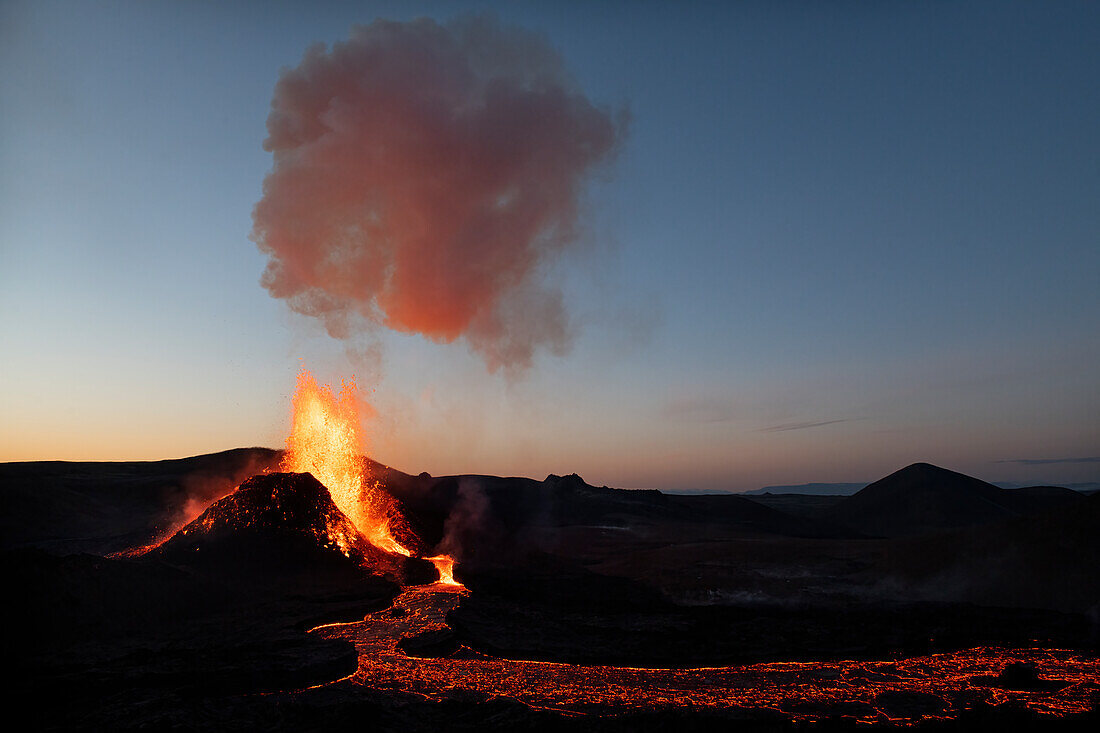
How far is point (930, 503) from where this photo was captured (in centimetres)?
8381

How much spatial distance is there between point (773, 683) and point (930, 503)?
8165 cm

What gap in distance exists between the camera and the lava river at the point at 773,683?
1403cm

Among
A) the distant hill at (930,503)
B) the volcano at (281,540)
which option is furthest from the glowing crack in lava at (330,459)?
the distant hill at (930,503)

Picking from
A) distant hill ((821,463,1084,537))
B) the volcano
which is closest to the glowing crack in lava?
the volcano

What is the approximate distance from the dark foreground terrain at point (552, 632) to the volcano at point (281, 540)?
4.6 inches

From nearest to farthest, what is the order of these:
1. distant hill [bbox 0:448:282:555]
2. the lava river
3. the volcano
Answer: the lava river
the volcano
distant hill [bbox 0:448:282:555]

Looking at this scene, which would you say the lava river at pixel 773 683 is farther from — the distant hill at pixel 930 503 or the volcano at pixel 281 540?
the distant hill at pixel 930 503

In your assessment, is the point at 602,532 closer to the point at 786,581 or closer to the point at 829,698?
the point at 786,581

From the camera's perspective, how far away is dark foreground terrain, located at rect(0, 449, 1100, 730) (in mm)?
13734

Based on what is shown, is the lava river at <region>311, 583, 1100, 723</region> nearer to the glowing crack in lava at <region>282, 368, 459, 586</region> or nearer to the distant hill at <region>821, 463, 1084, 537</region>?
the glowing crack in lava at <region>282, 368, 459, 586</region>

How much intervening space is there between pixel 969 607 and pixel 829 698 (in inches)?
493

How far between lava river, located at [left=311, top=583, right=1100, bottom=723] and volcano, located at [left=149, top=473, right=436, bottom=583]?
10975mm

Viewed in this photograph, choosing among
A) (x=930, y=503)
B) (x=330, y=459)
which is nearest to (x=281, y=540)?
(x=330, y=459)

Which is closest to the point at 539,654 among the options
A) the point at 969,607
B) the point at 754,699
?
the point at 754,699
